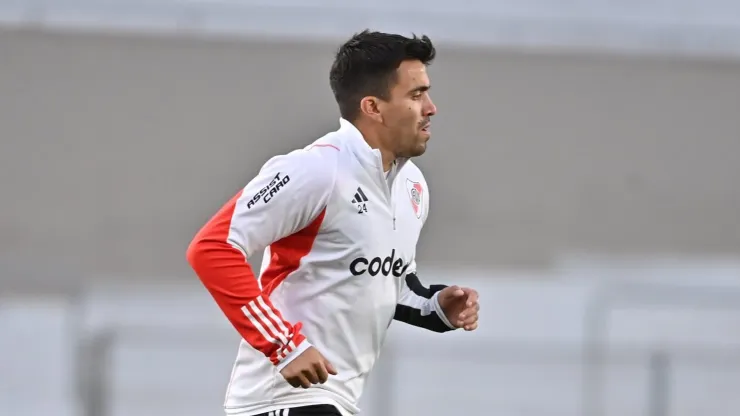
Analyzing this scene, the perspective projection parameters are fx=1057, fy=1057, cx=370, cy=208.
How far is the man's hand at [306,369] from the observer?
244 cm

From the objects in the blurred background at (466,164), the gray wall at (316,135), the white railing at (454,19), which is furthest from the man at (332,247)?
the white railing at (454,19)

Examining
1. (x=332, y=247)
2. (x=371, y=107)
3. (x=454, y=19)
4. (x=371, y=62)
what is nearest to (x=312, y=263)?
(x=332, y=247)

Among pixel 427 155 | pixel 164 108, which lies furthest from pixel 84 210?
pixel 427 155

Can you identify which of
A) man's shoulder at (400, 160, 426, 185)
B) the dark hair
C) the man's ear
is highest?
the dark hair

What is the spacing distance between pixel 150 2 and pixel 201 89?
66cm

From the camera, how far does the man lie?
2.49 metres

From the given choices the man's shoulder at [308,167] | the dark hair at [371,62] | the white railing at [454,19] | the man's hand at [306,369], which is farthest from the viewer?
the white railing at [454,19]

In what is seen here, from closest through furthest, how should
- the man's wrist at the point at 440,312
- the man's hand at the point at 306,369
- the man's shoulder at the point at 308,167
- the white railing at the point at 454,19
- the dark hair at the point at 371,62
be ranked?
the man's hand at the point at 306,369 < the man's shoulder at the point at 308,167 < the dark hair at the point at 371,62 < the man's wrist at the point at 440,312 < the white railing at the point at 454,19

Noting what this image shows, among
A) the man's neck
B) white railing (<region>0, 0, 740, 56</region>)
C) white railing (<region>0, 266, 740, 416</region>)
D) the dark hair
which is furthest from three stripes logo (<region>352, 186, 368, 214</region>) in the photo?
white railing (<region>0, 0, 740, 56</region>)

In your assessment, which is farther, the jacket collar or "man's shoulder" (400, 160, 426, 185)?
"man's shoulder" (400, 160, 426, 185)

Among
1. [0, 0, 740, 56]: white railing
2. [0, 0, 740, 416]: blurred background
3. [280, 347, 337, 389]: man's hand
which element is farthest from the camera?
[0, 0, 740, 56]: white railing

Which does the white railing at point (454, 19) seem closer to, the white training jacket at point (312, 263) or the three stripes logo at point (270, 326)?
the white training jacket at point (312, 263)

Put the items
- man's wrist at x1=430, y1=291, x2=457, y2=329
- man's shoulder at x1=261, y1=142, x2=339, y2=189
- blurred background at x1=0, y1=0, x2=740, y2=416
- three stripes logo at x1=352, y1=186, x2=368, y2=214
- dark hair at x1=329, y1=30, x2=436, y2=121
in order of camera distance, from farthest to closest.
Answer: blurred background at x1=0, y1=0, x2=740, y2=416
man's wrist at x1=430, y1=291, x2=457, y2=329
dark hair at x1=329, y1=30, x2=436, y2=121
three stripes logo at x1=352, y1=186, x2=368, y2=214
man's shoulder at x1=261, y1=142, x2=339, y2=189

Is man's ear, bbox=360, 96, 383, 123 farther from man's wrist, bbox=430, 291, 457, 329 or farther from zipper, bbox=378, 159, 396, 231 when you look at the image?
man's wrist, bbox=430, 291, 457, 329
